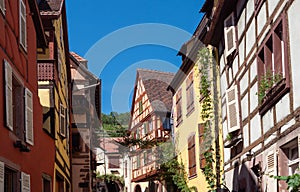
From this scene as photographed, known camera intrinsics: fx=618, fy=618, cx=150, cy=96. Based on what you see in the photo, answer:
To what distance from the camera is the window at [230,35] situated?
1269cm

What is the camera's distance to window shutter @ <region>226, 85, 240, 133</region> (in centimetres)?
1242

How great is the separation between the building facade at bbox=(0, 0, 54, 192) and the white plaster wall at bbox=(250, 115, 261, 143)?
3.99m

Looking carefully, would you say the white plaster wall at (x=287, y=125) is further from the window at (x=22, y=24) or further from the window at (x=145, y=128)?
the window at (x=145, y=128)

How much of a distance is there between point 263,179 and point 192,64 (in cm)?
1084

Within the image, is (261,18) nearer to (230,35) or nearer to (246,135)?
(246,135)

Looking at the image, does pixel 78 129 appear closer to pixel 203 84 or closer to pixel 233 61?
pixel 203 84

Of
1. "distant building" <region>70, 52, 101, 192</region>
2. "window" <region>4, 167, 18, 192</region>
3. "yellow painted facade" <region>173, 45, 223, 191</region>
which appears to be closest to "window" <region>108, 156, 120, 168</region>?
"distant building" <region>70, 52, 101, 192</region>

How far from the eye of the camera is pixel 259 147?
10.6 m

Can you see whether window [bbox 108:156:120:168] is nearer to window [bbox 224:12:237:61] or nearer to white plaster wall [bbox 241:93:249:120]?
window [bbox 224:12:237:61]

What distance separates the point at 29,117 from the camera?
11430 mm

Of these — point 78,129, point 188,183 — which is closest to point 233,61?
point 188,183

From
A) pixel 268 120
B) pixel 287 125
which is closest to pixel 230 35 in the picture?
pixel 268 120

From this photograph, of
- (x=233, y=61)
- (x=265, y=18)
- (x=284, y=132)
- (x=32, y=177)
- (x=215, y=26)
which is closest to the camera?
(x=284, y=132)

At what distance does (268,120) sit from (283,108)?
3.68ft
